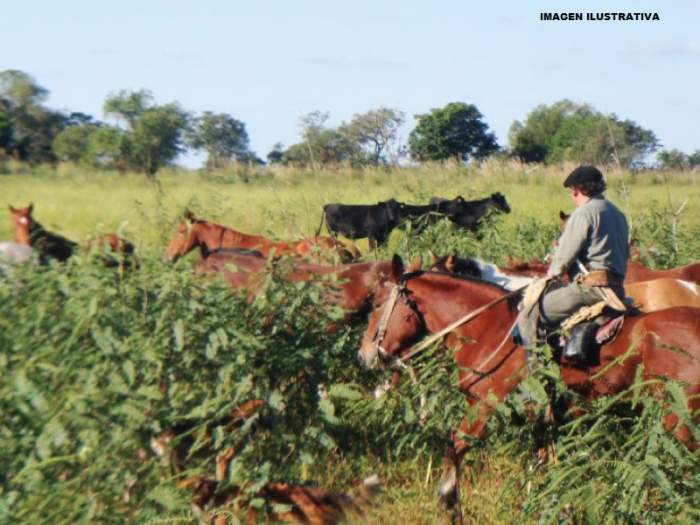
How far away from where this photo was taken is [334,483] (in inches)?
310

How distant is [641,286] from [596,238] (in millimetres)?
2018

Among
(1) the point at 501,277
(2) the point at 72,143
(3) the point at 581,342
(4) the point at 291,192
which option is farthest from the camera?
(2) the point at 72,143

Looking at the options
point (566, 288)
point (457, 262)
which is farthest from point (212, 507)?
point (457, 262)

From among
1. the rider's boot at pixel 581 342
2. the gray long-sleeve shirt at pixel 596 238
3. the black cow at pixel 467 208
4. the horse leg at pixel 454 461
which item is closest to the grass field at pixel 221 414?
the horse leg at pixel 454 461

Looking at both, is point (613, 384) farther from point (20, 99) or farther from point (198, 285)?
point (20, 99)

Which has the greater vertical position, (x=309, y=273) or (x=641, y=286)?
(x=309, y=273)

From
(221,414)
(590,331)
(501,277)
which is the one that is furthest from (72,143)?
(221,414)

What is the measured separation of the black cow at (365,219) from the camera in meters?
20.4

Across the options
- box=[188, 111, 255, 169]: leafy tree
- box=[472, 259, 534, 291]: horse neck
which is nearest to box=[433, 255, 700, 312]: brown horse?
box=[472, 259, 534, 291]: horse neck

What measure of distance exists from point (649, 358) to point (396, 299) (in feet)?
6.53

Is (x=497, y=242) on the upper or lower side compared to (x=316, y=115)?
lower

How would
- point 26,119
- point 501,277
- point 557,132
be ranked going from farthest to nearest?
point 557,132
point 26,119
point 501,277

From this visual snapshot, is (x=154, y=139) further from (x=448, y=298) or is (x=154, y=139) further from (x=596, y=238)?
(x=596, y=238)

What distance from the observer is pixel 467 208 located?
21000mm
